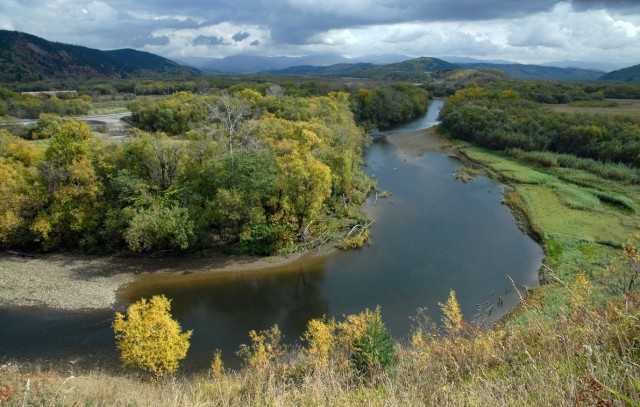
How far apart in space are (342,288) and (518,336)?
657 inches

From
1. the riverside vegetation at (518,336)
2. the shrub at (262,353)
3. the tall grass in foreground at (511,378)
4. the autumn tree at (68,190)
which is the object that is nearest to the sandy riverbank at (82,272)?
the autumn tree at (68,190)

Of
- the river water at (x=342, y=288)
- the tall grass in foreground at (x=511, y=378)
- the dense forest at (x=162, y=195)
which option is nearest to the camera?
the tall grass in foreground at (x=511, y=378)

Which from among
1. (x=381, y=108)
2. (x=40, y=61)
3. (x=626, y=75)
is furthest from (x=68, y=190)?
(x=626, y=75)

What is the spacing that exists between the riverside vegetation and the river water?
1.42 m

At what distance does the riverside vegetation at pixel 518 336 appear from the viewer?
522 centimetres

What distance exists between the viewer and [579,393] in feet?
13.5

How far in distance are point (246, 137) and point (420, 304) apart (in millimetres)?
19080

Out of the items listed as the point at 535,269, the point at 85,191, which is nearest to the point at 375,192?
the point at 535,269

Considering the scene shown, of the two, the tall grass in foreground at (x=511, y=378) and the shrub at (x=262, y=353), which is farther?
the shrub at (x=262, y=353)

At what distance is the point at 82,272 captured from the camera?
24.7 metres

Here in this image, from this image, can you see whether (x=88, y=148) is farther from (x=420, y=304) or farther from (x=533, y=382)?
(x=533, y=382)

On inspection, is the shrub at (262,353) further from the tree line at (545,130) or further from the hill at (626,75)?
the hill at (626,75)

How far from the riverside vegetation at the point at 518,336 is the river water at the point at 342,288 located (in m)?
1.42

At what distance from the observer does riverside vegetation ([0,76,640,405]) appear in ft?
17.1
